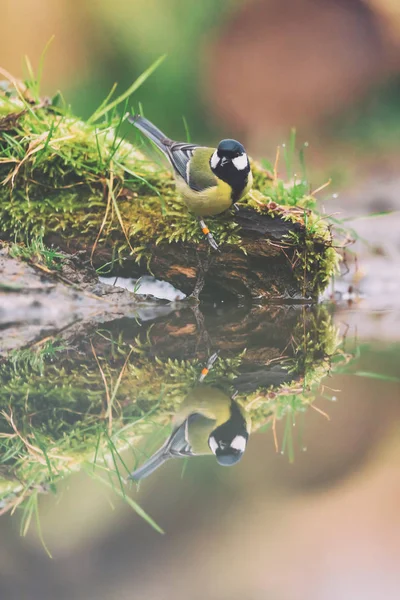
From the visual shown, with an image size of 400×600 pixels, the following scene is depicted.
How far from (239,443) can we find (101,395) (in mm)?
491

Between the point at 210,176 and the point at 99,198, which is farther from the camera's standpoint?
the point at 99,198

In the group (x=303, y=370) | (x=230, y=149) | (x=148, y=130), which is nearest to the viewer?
(x=303, y=370)

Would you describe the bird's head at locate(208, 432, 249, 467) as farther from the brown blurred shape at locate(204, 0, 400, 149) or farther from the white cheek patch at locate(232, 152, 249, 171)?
the brown blurred shape at locate(204, 0, 400, 149)

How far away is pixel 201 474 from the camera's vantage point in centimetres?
113

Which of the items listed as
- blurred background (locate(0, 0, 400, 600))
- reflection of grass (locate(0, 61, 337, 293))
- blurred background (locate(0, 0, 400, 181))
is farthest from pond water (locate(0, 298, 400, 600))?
blurred background (locate(0, 0, 400, 181))

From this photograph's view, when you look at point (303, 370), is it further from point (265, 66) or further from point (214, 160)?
point (265, 66)

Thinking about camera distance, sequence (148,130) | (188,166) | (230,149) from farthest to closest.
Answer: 1. (148,130)
2. (188,166)
3. (230,149)

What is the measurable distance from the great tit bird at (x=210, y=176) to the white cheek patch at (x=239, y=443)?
1.72 metres

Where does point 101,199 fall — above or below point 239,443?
above

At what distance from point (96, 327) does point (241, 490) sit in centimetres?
157

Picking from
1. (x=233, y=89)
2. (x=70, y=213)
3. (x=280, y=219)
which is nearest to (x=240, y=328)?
(x=280, y=219)

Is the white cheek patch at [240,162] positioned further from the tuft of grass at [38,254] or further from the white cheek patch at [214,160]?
the tuft of grass at [38,254]

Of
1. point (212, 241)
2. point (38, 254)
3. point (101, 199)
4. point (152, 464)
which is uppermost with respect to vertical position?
point (101, 199)

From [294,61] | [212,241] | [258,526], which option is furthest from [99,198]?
[294,61]
